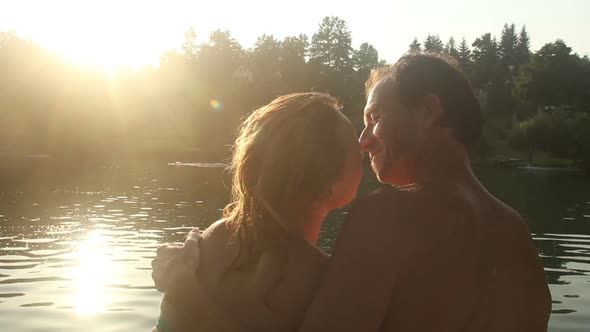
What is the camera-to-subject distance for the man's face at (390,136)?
2.80 meters

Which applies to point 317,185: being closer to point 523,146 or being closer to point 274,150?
point 274,150

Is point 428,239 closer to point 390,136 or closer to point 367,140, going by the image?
point 390,136

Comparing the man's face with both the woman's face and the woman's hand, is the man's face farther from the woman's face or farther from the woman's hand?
the woman's hand

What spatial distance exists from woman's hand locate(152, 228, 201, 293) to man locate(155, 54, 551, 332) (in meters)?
0.58

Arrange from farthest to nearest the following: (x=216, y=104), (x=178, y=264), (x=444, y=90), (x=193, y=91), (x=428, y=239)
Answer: (x=193, y=91), (x=216, y=104), (x=178, y=264), (x=444, y=90), (x=428, y=239)

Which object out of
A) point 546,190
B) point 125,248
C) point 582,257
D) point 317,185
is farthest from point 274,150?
point 546,190

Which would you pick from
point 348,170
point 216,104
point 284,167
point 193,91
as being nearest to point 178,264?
point 284,167

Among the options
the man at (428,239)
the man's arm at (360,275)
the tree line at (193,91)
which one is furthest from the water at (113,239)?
the tree line at (193,91)

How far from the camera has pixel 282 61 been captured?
115 m

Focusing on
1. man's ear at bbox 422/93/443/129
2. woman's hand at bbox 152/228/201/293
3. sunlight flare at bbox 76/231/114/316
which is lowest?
sunlight flare at bbox 76/231/114/316

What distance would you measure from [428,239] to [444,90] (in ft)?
2.02

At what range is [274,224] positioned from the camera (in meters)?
2.82

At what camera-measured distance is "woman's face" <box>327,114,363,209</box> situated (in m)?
2.92

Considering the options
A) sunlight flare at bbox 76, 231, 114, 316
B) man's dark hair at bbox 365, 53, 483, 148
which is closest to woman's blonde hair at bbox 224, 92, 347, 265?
man's dark hair at bbox 365, 53, 483, 148
